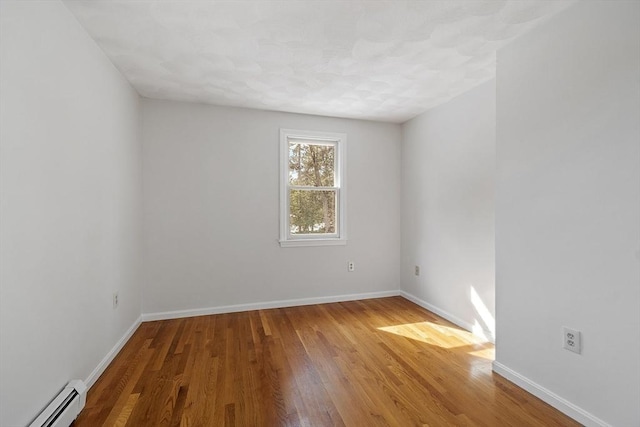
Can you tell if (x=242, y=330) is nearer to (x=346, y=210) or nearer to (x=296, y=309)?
(x=296, y=309)

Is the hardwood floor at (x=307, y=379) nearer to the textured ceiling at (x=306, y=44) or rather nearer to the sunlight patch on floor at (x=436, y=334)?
the sunlight patch on floor at (x=436, y=334)

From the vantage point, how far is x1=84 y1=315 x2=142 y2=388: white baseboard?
6.46 ft

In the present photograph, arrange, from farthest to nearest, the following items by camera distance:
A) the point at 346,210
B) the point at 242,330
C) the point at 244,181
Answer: the point at 346,210 < the point at 244,181 < the point at 242,330

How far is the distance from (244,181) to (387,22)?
222 centimetres

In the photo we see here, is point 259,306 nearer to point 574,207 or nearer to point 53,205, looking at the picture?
point 53,205

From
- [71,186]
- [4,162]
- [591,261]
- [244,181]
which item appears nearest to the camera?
[4,162]

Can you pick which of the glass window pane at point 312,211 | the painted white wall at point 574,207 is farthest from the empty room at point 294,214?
the glass window pane at point 312,211

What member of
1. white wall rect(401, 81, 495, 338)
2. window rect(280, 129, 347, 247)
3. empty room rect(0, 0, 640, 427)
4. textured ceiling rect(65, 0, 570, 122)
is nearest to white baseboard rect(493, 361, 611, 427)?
empty room rect(0, 0, 640, 427)

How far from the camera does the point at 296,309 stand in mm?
3490

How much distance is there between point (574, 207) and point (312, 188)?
259cm

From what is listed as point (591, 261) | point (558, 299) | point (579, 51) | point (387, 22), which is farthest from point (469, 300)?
point (387, 22)

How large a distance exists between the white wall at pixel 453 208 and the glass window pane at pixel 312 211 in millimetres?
1023

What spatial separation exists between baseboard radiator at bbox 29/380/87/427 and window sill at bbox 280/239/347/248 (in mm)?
2188

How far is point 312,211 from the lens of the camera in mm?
3787
